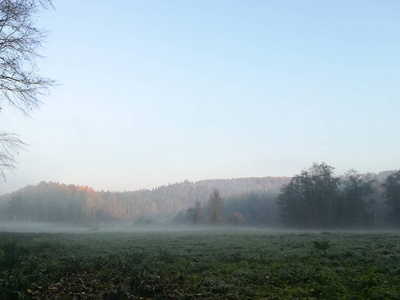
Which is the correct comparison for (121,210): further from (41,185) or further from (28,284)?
(28,284)

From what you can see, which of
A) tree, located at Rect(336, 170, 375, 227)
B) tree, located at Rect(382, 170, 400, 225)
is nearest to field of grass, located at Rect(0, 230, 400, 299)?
tree, located at Rect(336, 170, 375, 227)

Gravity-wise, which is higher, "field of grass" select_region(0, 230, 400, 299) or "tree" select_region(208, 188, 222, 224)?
"field of grass" select_region(0, 230, 400, 299)

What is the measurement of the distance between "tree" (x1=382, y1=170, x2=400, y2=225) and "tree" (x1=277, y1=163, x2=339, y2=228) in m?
10.4

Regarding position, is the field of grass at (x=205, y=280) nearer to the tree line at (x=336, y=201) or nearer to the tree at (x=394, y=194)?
the tree line at (x=336, y=201)

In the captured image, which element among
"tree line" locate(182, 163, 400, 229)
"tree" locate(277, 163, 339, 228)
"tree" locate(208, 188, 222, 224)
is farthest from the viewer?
"tree" locate(208, 188, 222, 224)

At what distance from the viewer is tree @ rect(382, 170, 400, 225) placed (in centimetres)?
6088

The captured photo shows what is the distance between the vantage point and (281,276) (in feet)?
31.6

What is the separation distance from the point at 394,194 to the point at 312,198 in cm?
1663

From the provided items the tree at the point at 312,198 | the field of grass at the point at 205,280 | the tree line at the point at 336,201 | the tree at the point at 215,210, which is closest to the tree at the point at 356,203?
the tree line at the point at 336,201

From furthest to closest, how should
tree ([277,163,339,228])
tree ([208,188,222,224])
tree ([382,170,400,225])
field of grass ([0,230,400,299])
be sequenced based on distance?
tree ([208,188,222,224])
tree ([277,163,339,228])
tree ([382,170,400,225])
field of grass ([0,230,400,299])

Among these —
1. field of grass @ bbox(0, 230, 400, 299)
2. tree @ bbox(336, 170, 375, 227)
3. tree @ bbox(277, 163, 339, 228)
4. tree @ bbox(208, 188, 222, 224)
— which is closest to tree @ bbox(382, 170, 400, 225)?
tree @ bbox(336, 170, 375, 227)

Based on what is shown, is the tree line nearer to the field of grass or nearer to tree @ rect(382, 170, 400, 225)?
tree @ rect(382, 170, 400, 225)

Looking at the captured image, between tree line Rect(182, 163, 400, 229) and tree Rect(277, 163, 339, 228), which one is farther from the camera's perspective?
tree Rect(277, 163, 339, 228)

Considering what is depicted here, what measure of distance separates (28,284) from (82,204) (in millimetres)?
161352
